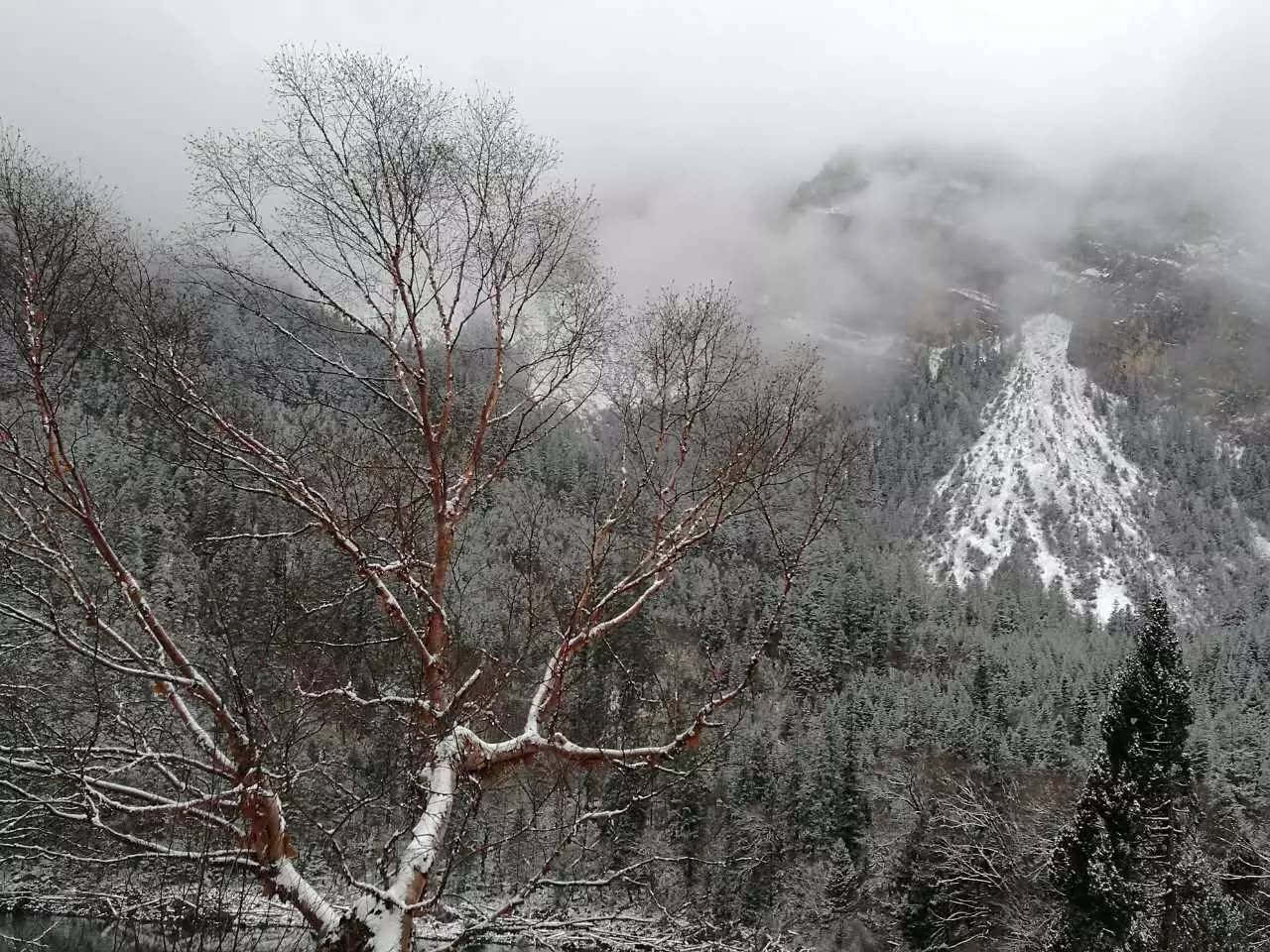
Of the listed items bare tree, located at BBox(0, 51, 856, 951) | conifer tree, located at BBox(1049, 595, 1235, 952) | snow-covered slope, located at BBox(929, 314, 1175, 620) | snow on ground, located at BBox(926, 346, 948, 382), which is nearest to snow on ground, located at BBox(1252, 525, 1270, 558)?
snow-covered slope, located at BBox(929, 314, 1175, 620)

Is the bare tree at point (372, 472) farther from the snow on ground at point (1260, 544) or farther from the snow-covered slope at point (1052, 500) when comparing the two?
the snow on ground at point (1260, 544)

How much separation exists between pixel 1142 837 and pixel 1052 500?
144m

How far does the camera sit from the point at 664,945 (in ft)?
11.0

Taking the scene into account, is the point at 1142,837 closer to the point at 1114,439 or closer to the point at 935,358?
the point at 1114,439

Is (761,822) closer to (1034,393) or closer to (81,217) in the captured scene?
(81,217)

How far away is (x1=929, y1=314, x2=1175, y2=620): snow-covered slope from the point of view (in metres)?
134

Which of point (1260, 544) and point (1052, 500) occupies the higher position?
point (1052, 500)

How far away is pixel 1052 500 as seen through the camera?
14338 centimetres

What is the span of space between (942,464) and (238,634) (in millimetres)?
166395

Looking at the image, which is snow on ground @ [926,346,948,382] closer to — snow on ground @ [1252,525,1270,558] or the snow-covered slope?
the snow-covered slope

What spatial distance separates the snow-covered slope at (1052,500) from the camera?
438ft

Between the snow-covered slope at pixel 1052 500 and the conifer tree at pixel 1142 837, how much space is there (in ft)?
399

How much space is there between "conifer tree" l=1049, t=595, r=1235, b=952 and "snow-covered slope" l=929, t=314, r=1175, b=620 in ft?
399

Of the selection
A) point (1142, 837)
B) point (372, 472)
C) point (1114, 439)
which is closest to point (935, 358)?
point (1114, 439)
